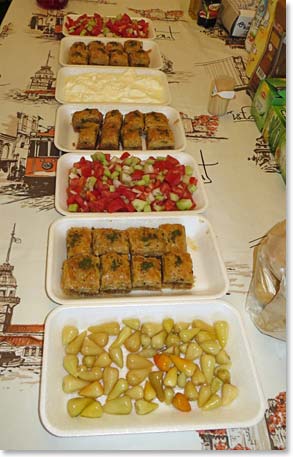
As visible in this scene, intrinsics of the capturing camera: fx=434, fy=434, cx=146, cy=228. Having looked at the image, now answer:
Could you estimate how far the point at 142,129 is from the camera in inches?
65.1

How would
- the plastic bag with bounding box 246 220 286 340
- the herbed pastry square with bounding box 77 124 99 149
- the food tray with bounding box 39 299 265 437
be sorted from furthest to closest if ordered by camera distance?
the herbed pastry square with bounding box 77 124 99 149
the plastic bag with bounding box 246 220 286 340
the food tray with bounding box 39 299 265 437

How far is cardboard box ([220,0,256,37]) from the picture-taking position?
2.17m

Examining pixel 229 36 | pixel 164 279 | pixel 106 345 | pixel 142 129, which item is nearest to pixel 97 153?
pixel 142 129

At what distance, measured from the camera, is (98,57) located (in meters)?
1.93

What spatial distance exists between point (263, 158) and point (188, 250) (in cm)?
58

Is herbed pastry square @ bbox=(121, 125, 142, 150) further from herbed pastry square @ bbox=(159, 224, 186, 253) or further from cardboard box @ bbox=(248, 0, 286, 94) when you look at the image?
cardboard box @ bbox=(248, 0, 286, 94)

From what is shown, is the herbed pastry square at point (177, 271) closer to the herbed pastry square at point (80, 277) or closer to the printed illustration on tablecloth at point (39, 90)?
the herbed pastry square at point (80, 277)

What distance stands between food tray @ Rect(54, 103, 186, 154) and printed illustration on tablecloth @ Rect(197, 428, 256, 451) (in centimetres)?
91

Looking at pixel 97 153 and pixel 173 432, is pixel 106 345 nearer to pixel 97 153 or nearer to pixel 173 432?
pixel 173 432

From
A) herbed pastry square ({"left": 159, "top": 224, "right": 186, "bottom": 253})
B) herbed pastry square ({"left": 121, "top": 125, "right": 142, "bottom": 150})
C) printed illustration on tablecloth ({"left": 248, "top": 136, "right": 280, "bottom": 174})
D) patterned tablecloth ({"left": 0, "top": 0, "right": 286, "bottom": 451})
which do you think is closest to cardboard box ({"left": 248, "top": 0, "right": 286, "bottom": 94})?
patterned tablecloth ({"left": 0, "top": 0, "right": 286, "bottom": 451})

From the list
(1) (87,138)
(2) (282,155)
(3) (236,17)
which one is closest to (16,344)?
(1) (87,138)

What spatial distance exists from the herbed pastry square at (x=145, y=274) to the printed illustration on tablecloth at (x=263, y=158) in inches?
26.6

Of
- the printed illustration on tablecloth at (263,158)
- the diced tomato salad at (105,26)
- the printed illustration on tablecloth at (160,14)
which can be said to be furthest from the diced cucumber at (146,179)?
the printed illustration on tablecloth at (160,14)

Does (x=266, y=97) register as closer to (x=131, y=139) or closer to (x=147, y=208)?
(x=131, y=139)
